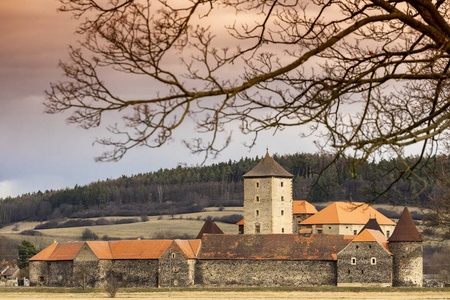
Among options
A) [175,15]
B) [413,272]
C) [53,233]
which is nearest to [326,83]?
[175,15]

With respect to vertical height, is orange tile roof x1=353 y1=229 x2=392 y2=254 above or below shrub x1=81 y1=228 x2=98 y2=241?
below

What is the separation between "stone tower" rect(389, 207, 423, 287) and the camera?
6438 cm

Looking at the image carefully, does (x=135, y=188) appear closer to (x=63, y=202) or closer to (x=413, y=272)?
(x=63, y=202)

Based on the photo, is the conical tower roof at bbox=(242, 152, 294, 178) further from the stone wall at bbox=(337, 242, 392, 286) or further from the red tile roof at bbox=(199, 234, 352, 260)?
the stone wall at bbox=(337, 242, 392, 286)

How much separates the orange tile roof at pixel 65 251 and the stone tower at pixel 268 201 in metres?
14.4

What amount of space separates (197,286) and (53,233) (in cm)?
7581

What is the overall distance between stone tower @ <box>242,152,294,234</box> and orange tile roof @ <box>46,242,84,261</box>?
566 inches

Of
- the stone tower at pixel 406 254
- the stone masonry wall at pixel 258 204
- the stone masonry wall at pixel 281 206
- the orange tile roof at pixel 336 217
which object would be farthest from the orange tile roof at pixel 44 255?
the stone tower at pixel 406 254

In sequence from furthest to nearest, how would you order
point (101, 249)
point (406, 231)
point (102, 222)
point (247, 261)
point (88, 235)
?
point (102, 222) → point (88, 235) → point (101, 249) → point (247, 261) → point (406, 231)

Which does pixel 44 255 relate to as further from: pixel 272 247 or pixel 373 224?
pixel 373 224

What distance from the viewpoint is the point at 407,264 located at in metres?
64.9

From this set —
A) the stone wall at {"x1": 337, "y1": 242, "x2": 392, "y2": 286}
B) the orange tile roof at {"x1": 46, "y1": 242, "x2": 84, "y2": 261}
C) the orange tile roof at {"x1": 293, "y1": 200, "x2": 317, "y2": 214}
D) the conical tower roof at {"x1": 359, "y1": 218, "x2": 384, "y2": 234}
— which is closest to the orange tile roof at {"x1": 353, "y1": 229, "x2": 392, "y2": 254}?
the stone wall at {"x1": 337, "y1": 242, "x2": 392, "y2": 286}

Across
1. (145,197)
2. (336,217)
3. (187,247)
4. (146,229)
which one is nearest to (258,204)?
Answer: (187,247)

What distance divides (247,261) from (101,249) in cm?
1239
